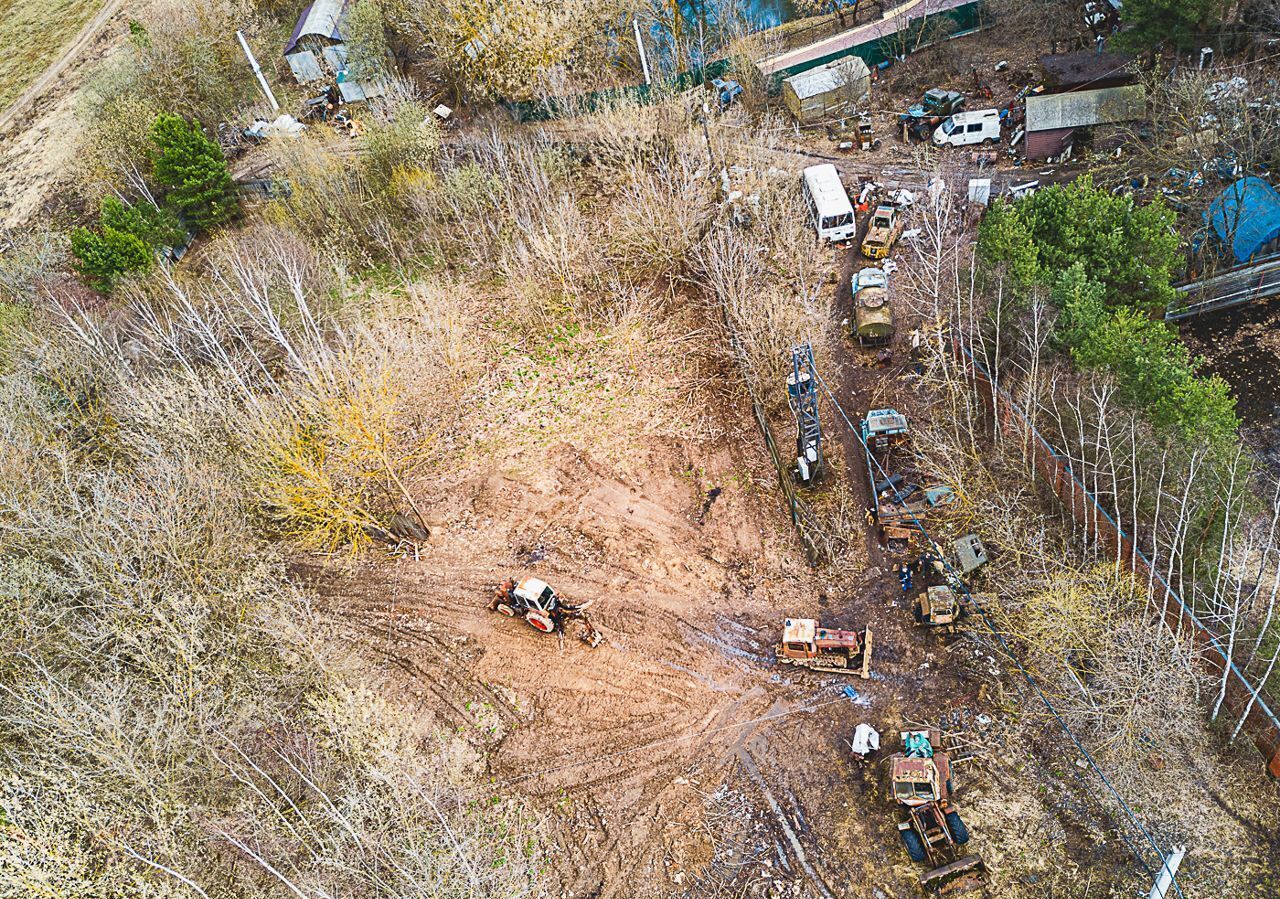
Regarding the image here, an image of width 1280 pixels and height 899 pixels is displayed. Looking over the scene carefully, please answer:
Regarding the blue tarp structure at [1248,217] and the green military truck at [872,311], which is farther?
the green military truck at [872,311]

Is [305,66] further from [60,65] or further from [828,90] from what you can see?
[828,90]

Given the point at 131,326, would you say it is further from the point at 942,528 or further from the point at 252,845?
the point at 942,528

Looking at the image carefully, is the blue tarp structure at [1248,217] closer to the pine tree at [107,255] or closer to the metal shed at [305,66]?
the pine tree at [107,255]

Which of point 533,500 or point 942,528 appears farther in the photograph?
point 533,500

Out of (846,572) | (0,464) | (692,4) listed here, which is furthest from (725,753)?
(692,4)

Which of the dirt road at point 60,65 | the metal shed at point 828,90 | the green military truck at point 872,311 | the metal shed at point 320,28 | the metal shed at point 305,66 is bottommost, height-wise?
the green military truck at point 872,311

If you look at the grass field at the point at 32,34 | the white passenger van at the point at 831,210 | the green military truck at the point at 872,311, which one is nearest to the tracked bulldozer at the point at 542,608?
the green military truck at the point at 872,311
